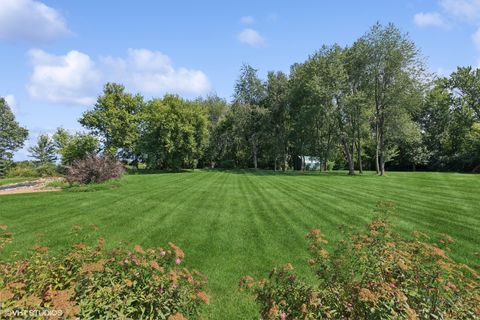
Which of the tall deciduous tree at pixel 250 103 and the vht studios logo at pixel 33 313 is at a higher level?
the tall deciduous tree at pixel 250 103

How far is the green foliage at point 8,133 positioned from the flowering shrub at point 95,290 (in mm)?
63463

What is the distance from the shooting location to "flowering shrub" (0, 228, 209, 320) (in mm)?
2650

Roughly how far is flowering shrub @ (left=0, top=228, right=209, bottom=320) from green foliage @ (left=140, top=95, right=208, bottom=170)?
119ft

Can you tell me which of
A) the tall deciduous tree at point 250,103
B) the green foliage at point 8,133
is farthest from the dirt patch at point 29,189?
the green foliage at point 8,133

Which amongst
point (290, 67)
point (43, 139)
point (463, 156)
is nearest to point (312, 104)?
point (290, 67)

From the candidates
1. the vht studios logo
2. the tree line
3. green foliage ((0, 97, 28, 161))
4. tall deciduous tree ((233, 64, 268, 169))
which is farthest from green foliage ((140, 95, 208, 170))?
the vht studios logo

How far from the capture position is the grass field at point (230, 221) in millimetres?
6602

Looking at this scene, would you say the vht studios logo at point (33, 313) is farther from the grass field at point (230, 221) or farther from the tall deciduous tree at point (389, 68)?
the tall deciduous tree at point (389, 68)

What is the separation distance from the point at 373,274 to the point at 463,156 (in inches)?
1647

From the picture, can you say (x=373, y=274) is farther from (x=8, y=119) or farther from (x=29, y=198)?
(x=8, y=119)

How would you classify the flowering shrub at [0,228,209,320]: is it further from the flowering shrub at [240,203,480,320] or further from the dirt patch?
the dirt patch

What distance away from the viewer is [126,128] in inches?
1566

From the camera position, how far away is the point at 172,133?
4028cm

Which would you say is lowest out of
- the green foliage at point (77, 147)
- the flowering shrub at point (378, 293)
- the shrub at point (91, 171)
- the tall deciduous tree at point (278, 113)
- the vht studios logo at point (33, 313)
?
the flowering shrub at point (378, 293)
